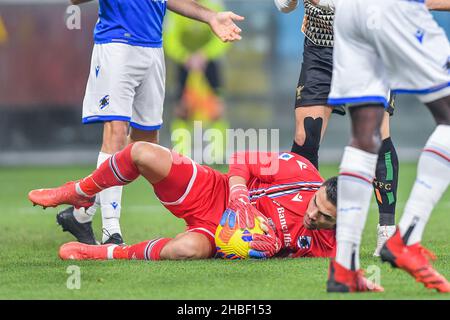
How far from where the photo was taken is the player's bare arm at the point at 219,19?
20.0 ft

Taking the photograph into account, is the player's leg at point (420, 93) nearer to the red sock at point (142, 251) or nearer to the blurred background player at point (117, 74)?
A: the red sock at point (142, 251)

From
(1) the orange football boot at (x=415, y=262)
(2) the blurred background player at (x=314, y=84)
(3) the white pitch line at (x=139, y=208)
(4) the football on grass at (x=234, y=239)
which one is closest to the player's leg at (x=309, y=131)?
(2) the blurred background player at (x=314, y=84)

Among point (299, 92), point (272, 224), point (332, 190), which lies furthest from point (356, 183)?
point (299, 92)

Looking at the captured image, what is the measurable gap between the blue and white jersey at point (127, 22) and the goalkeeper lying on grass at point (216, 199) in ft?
3.96

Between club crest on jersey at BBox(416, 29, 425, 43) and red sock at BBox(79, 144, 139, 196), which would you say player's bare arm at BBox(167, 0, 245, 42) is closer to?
red sock at BBox(79, 144, 139, 196)

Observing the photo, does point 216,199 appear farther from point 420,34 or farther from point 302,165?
point 420,34

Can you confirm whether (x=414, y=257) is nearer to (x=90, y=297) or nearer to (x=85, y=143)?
(x=90, y=297)

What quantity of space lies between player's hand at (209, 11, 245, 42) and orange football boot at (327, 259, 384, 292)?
1.78 m

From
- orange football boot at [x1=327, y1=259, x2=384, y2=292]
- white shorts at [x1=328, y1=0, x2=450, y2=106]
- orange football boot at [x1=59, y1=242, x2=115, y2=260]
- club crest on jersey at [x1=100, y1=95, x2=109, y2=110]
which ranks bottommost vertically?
orange football boot at [x1=59, y1=242, x2=115, y2=260]

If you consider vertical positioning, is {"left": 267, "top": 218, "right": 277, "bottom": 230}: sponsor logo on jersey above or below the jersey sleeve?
below

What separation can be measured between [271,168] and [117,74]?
1331mm

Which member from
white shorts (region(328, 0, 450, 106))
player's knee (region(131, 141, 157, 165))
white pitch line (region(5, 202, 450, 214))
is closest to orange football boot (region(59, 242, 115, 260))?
player's knee (region(131, 141, 157, 165))

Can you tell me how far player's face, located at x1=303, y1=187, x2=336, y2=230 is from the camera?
5.79 m
